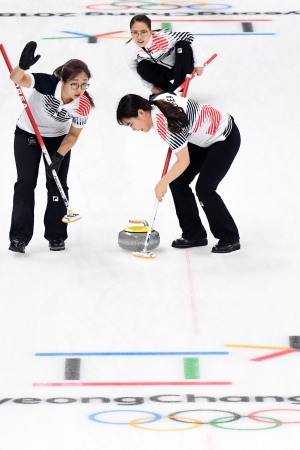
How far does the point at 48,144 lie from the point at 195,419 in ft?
6.94

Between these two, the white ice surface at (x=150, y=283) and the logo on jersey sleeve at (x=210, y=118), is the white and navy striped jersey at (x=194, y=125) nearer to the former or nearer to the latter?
the logo on jersey sleeve at (x=210, y=118)

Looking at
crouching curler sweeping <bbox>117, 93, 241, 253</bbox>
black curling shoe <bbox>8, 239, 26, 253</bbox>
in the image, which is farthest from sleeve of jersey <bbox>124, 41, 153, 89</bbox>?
black curling shoe <bbox>8, 239, 26, 253</bbox>

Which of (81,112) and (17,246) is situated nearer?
(81,112)

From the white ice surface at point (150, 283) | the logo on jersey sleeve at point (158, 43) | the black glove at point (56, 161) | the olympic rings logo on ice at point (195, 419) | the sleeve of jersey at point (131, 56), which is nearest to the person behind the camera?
the olympic rings logo on ice at point (195, 419)

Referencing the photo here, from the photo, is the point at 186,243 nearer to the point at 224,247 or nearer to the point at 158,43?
the point at 224,247

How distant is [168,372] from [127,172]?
2455mm

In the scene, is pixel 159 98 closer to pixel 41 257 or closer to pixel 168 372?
pixel 41 257

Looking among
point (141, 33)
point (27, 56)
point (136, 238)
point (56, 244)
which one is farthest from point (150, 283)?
point (141, 33)

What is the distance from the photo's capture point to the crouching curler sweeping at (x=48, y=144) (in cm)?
446

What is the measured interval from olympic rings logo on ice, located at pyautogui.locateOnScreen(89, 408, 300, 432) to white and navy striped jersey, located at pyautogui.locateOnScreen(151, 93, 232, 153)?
1573 millimetres

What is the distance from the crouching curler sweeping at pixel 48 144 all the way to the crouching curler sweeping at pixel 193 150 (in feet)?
1.37

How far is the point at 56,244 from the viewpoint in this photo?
4781 mm

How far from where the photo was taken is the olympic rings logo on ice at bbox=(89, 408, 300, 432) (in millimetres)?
3006

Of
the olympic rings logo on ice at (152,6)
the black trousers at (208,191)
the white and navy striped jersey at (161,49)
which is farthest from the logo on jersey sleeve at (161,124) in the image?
the olympic rings logo on ice at (152,6)
